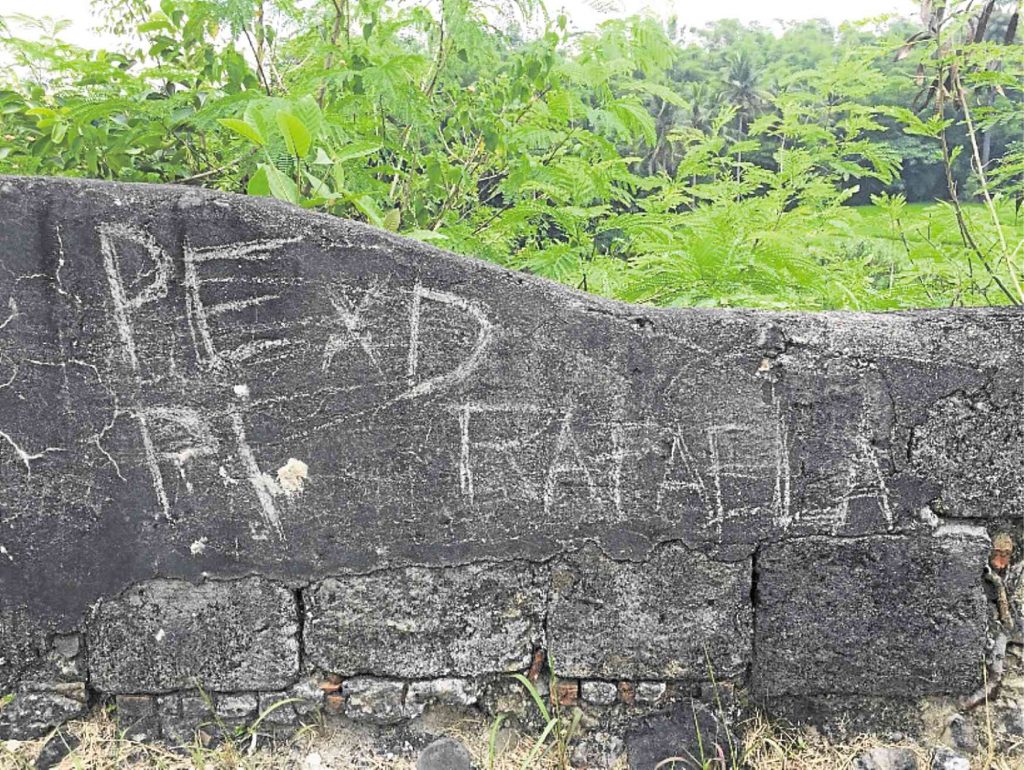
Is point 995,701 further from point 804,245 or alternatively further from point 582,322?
point 804,245

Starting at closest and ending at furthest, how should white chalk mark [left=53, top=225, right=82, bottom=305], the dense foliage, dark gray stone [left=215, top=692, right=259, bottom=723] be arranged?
white chalk mark [left=53, top=225, right=82, bottom=305] < dark gray stone [left=215, top=692, right=259, bottom=723] < the dense foliage

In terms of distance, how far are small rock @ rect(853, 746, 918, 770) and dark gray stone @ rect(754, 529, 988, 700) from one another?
6.2 inches

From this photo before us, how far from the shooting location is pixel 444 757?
2.14 meters

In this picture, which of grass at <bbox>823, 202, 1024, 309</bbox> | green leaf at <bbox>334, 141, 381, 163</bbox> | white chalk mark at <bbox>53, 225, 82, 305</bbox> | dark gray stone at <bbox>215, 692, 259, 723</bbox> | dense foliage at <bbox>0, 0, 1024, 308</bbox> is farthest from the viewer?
grass at <bbox>823, 202, 1024, 309</bbox>

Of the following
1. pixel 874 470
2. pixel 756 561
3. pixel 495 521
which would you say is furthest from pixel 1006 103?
pixel 495 521

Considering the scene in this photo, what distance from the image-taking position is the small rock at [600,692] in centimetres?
218

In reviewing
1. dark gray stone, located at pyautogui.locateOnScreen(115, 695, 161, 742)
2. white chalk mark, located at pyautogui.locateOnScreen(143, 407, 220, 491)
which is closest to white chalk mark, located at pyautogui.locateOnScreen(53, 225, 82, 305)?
white chalk mark, located at pyautogui.locateOnScreen(143, 407, 220, 491)

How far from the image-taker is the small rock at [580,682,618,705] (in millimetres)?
2176

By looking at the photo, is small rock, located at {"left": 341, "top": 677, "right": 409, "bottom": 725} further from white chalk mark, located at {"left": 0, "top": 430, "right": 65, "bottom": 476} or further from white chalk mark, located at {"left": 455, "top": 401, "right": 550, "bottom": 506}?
white chalk mark, located at {"left": 0, "top": 430, "right": 65, "bottom": 476}

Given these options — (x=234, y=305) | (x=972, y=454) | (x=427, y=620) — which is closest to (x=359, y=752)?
(x=427, y=620)

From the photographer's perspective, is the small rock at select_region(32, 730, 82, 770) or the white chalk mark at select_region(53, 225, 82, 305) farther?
the small rock at select_region(32, 730, 82, 770)

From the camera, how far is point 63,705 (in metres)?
2.11

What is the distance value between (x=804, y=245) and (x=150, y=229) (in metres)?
2.65

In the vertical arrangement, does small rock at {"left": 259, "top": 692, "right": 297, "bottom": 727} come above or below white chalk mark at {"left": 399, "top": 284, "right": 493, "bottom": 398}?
below
